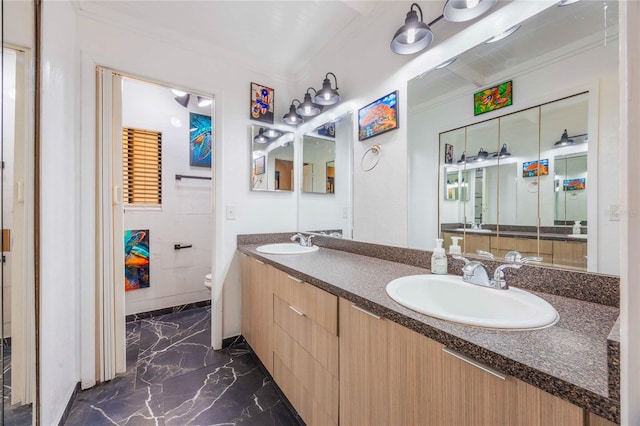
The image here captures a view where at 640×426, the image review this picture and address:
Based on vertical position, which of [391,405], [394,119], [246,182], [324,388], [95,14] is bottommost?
[324,388]

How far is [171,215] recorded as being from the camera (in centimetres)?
281

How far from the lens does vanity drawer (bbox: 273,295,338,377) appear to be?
112cm

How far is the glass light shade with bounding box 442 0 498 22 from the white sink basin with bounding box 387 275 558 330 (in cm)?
115

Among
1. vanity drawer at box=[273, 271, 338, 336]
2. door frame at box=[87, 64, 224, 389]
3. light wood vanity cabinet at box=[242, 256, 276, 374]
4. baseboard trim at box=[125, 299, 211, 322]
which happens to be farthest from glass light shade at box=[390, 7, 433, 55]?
baseboard trim at box=[125, 299, 211, 322]

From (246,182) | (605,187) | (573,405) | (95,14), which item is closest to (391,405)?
(573,405)

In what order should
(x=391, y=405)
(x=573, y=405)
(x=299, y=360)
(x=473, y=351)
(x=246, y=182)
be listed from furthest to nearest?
(x=246, y=182) → (x=299, y=360) → (x=391, y=405) → (x=473, y=351) → (x=573, y=405)

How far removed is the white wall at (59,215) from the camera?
47.1 inches

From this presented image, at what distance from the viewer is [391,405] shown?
84 cm

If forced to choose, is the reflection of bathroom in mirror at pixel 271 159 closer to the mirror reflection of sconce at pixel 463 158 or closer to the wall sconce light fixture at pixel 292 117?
the wall sconce light fixture at pixel 292 117

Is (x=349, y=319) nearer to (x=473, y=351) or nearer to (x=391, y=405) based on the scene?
(x=391, y=405)

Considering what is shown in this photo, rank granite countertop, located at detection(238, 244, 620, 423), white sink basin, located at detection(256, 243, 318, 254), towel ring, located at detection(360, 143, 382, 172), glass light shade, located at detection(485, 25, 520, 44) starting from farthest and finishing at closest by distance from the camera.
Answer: white sink basin, located at detection(256, 243, 318, 254), towel ring, located at detection(360, 143, 382, 172), glass light shade, located at detection(485, 25, 520, 44), granite countertop, located at detection(238, 244, 620, 423)

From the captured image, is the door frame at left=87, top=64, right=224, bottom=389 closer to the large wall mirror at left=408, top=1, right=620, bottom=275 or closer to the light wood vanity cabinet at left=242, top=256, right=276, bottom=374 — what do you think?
the light wood vanity cabinet at left=242, top=256, right=276, bottom=374

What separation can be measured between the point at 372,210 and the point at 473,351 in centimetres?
119

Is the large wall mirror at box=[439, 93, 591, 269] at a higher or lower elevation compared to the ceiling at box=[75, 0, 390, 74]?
lower
